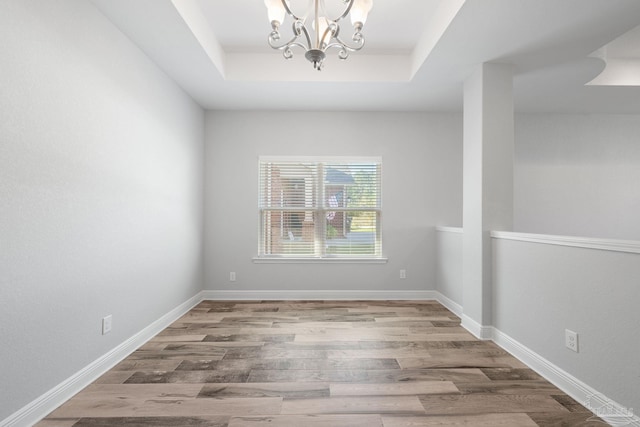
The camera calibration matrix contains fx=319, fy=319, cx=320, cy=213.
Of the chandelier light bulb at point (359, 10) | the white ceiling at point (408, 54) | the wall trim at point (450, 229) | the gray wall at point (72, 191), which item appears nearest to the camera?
the gray wall at point (72, 191)

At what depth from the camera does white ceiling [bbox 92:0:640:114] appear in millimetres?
2270

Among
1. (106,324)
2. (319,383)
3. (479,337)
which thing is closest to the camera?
(319,383)

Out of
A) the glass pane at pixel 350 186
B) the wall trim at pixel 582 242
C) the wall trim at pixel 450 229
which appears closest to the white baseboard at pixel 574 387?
the wall trim at pixel 582 242

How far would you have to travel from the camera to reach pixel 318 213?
4.37m

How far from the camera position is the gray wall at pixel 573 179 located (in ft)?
14.4

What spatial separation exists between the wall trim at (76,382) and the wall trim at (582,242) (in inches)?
128

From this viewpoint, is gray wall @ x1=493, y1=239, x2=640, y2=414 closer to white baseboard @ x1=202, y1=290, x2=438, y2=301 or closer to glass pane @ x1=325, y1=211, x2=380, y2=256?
white baseboard @ x1=202, y1=290, x2=438, y2=301

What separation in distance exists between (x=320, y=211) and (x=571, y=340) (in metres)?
2.95

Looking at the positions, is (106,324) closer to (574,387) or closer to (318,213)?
(318,213)

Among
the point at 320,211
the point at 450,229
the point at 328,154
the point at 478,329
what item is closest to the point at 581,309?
the point at 478,329

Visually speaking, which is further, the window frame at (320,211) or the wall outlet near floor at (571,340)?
the window frame at (320,211)

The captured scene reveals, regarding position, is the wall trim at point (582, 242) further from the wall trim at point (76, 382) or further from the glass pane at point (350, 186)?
the wall trim at point (76, 382)

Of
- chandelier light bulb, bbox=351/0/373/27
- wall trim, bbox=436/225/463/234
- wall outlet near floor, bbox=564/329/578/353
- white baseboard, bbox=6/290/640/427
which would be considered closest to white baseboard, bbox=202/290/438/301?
white baseboard, bbox=6/290/640/427

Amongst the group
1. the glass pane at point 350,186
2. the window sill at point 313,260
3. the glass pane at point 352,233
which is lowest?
the window sill at point 313,260
